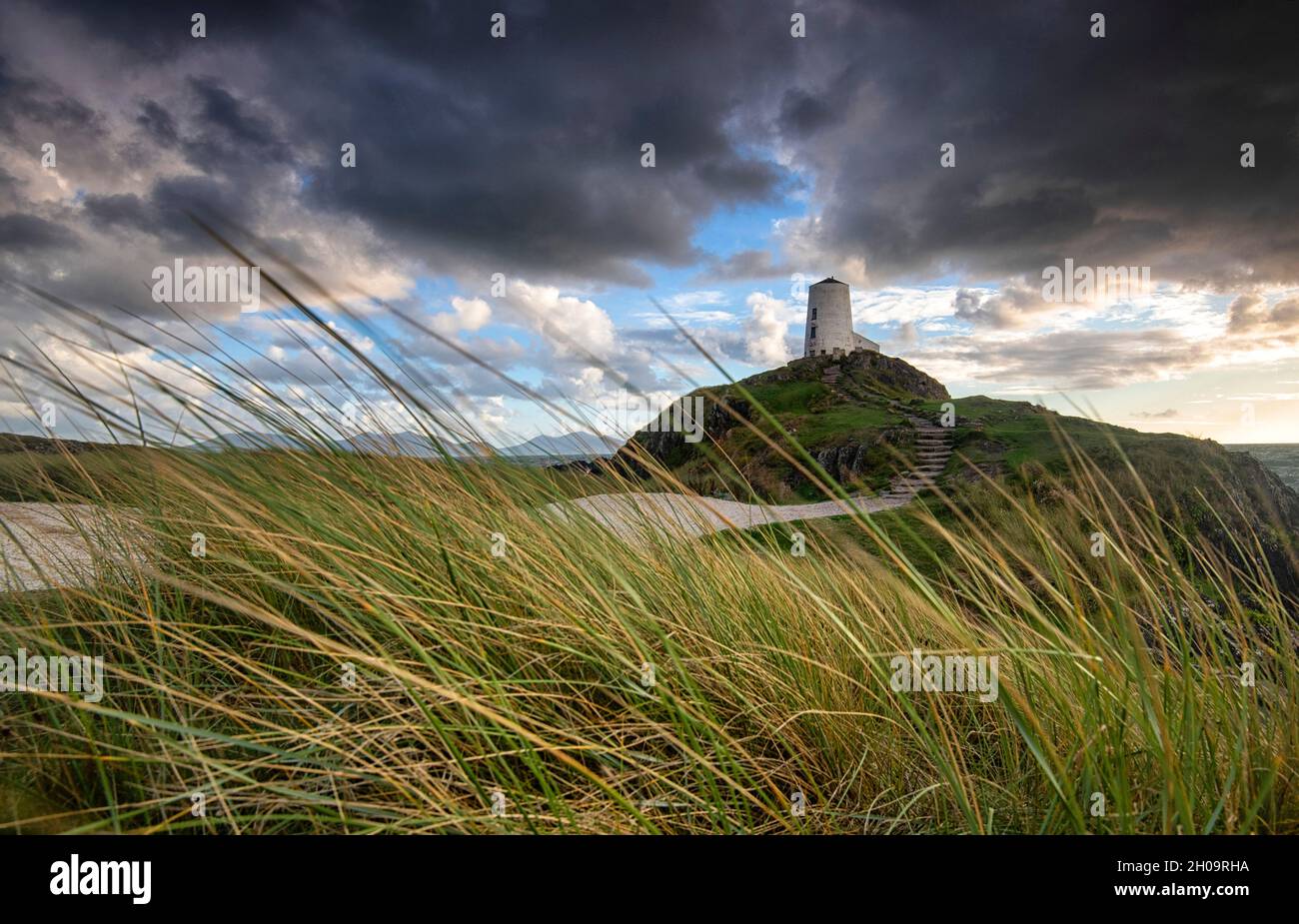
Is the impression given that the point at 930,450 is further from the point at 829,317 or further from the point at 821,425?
the point at 829,317

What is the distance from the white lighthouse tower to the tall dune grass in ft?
121

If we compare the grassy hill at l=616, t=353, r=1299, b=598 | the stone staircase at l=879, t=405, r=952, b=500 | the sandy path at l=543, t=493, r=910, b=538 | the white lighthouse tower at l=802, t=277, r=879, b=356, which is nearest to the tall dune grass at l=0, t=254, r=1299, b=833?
the sandy path at l=543, t=493, r=910, b=538

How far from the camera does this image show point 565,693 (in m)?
1.76

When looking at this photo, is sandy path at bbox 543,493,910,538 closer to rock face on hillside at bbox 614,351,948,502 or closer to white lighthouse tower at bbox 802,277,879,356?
rock face on hillside at bbox 614,351,948,502

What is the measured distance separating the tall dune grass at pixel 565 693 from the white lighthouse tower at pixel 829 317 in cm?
3684

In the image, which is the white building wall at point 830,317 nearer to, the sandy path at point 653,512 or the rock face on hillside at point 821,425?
the rock face on hillside at point 821,425

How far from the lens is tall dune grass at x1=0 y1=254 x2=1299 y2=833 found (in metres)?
1.30

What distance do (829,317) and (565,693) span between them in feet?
126

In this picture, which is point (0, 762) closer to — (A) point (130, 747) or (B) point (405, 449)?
(A) point (130, 747)

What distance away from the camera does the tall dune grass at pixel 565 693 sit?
1.30 m

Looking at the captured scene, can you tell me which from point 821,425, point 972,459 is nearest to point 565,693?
point 972,459
